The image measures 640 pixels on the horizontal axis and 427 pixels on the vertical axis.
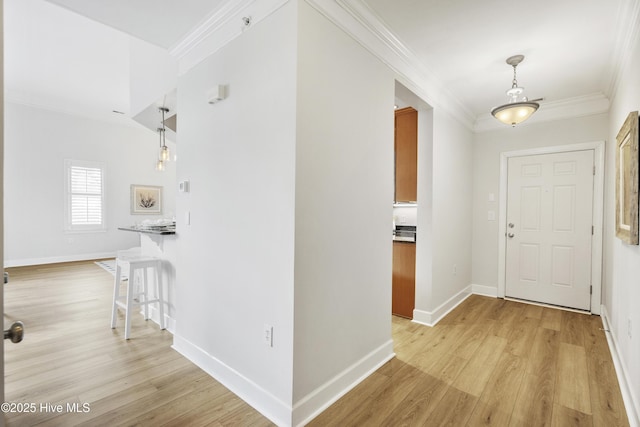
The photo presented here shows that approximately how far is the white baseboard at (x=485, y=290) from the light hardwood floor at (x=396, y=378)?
858 millimetres

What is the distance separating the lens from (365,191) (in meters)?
2.32

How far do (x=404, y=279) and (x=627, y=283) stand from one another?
186cm

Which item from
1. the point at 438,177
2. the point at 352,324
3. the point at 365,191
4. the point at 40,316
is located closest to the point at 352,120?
the point at 365,191

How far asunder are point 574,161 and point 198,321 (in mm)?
4695

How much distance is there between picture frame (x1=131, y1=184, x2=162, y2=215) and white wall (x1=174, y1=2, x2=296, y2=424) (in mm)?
6010

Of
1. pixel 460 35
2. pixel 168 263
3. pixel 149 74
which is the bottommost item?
pixel 168 263

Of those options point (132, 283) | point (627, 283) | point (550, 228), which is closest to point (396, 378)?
point (627, 283)

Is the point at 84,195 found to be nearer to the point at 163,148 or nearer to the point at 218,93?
the point at 163,148

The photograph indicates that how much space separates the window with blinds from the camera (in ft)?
22.0

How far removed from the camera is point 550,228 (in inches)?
158

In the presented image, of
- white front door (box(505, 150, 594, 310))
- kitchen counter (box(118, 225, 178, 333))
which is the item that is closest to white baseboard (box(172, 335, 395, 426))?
kitchen counter (box(118, 225, 178, 333))

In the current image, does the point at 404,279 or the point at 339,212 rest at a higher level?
the point at 339,212

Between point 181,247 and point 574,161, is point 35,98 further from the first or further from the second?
point 574,161

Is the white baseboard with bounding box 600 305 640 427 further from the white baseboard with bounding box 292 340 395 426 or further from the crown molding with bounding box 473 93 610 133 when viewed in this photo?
the crown molding with bounding box 473 93 610 133
